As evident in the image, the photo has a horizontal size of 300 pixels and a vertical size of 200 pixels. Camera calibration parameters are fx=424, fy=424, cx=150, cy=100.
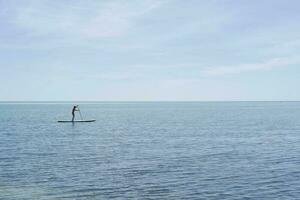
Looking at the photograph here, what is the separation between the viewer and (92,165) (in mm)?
51594

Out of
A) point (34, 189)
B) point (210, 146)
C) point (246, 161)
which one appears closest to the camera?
point (34, 189)

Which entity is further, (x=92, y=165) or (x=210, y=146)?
(x=210, y=146)

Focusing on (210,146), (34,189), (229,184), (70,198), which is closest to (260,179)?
(229,184)

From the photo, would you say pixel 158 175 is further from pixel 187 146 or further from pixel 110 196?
pixel 187 146

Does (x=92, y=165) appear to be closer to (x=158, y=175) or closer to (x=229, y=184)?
(x=158, y=175)

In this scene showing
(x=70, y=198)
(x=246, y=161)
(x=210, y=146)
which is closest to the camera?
(x=70, y=198)

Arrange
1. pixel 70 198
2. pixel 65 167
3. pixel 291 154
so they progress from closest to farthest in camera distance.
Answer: pixel 70 198 < pixel 65 167 < pixel 291 154

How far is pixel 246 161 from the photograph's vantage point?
5366 cm

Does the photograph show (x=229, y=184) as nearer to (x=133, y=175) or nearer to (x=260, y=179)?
(x=260, y=179)

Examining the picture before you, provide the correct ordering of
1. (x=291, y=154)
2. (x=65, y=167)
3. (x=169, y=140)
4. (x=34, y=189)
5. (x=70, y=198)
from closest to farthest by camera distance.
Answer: (x=70, y=198)
(x=34, y=189)
(x=65, y=167)
(x=291, y=154)
(x=169, y=140)

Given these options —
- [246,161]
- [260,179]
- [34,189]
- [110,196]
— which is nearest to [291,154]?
[246,161]

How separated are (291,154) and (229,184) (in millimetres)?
22426

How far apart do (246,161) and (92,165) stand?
19.3 m

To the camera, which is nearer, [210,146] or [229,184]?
[229,184]
